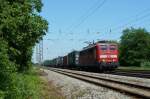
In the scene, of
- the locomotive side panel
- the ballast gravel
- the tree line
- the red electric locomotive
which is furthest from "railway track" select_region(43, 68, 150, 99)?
the locomotive side panel

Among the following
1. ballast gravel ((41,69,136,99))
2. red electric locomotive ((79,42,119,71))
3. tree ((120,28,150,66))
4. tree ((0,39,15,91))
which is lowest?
ballast gravel ((41,69,136,99))

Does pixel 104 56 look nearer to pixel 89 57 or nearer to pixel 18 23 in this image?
pixel 89 57

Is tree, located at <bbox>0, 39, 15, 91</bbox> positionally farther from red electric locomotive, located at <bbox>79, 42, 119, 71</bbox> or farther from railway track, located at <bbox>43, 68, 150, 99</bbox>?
red electric locomotive, located at <bbox>79, 42, 119, 71</bbox>

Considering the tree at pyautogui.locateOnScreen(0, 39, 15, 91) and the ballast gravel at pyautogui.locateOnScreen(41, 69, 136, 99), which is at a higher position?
the tree at pyautogui.locateOnScreen(0, 39, 15, 91)

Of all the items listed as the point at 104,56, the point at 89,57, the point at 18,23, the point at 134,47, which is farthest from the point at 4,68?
the point at 134,47

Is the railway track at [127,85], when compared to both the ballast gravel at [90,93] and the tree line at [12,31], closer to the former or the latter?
the ballast gravel at [90,93]

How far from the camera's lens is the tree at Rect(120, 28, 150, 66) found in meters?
97.8

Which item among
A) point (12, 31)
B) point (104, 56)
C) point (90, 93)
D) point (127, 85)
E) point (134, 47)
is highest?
point (134, 47)

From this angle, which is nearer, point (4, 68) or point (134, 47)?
point (4, 68)

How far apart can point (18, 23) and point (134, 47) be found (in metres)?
85.6

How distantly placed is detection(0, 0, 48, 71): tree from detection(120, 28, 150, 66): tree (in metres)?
64.1

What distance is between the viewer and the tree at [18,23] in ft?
58.7

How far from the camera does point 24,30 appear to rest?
25906mm

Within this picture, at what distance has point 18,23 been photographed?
2097cm
